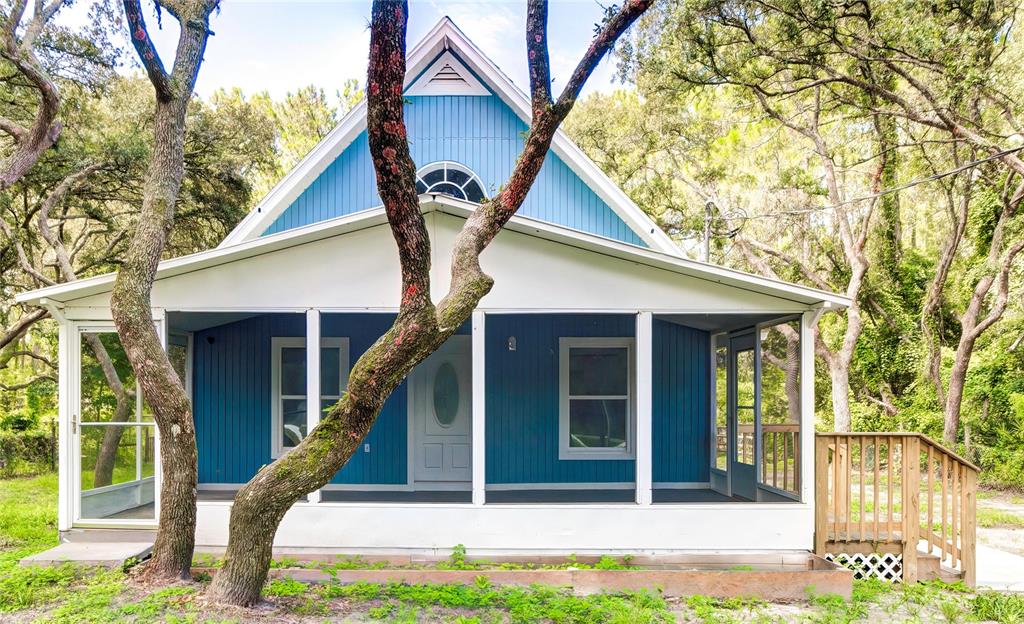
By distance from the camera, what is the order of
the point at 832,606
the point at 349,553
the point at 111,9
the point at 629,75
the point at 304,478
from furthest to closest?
the point at 629,75 → the point at 111,9 → the point at 349,553 → the point at 832,606 → the point at 304,478

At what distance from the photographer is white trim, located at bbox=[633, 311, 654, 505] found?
21.1ft

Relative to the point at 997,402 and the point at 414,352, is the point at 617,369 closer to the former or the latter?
the point at 414,352

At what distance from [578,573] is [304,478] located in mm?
2405

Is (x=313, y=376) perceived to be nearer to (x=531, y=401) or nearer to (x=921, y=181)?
(x=531, y=401)

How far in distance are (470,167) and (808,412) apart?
5287 millimetres

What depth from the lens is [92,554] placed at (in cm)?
592

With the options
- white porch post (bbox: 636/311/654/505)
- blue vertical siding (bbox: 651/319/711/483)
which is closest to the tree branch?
white porch post (bbox: 636/311/654/505)

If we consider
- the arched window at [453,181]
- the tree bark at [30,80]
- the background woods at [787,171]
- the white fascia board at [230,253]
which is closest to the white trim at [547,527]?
the white fascia board at [230,253]

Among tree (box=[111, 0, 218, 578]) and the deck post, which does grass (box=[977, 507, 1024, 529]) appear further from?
tree (box=[111, 0, 218, 578])

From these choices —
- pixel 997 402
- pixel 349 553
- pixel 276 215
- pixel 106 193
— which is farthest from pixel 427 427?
pixel 997 402

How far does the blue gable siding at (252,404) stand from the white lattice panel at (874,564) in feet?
15.6

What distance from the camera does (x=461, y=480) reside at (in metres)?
8.52

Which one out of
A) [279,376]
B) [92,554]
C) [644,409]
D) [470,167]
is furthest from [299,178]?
[644,409]

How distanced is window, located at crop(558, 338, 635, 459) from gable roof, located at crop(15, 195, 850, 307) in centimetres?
240
